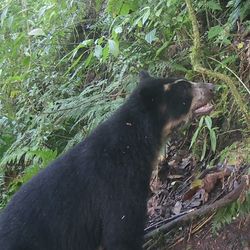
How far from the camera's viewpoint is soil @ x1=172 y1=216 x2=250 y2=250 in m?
4.34

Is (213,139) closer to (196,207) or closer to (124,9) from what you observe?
(196,207)

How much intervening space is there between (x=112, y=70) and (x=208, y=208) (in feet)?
10.4

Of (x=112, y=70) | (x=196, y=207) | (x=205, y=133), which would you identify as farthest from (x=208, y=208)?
(x=112, y=70)

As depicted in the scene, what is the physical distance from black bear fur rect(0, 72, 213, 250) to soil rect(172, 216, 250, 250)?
1.84 ft

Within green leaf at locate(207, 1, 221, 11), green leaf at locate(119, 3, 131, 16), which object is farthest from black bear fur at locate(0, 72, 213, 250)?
green leaf at locate(207, 1, 221, 11)

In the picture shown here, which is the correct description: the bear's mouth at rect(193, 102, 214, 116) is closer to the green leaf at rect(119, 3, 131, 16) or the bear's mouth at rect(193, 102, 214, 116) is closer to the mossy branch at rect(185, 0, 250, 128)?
the mossy branch at rect(185, 0, 250, 128)

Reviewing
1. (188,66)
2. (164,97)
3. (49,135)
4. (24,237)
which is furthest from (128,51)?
(24,237)

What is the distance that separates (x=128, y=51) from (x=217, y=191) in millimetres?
2397

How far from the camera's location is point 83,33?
896 centimetres

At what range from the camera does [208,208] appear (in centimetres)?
464

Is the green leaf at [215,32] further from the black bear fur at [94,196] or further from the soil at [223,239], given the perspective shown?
the soil at [223,239]

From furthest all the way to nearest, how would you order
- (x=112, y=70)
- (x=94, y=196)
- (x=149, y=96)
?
(x=112, y=70)
(x=149, y=96)
(x=94, y=196)

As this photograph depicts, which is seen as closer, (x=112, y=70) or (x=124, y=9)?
(x=124, y=9)

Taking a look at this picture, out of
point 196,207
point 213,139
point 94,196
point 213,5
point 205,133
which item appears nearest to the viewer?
point 94,196
